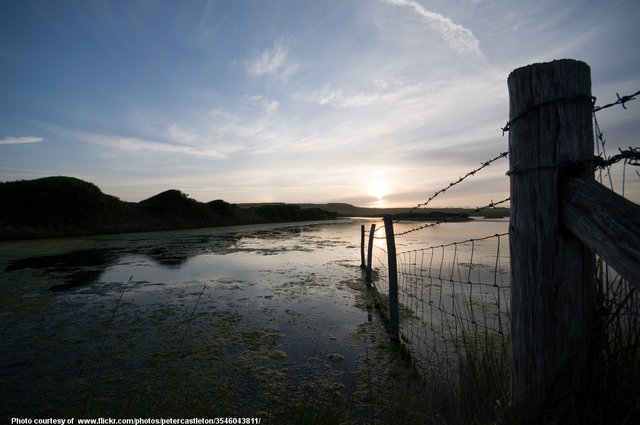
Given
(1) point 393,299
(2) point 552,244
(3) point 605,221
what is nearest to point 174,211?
(1) point 393,299

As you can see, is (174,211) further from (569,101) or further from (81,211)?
(569,101)

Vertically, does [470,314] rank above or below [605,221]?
below

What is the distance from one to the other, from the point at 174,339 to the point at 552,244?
4.64 metres

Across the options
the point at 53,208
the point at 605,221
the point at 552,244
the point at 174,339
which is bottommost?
the point at 174,339

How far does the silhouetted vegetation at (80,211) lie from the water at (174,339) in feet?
40.7

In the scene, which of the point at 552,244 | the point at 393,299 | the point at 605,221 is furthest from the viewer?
the point at 393,299

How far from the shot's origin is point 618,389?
1.43 metres

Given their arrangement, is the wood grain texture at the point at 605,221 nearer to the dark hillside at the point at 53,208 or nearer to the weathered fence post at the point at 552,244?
the weathered fence post at the point at 552,244

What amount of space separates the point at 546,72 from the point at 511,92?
0.15 meters

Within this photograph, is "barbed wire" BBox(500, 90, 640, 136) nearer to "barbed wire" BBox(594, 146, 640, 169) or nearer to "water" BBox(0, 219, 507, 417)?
"barbed wire" BBox(594, 146, 640, 169)

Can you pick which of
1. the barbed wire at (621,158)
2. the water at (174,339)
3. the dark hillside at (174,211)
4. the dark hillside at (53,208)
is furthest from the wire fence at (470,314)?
the dark hillside at (174,211)

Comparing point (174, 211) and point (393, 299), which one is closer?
point (393, 299)

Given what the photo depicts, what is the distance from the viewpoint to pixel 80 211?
20703 mm

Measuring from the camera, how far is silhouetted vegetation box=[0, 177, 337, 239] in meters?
18.2
